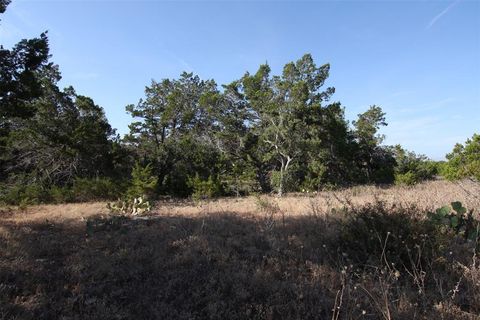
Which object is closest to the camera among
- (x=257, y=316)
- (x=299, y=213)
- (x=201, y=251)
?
(x=257, y=316)

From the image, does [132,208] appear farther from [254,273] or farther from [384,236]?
[384,236]

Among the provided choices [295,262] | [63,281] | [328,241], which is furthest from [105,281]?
[328,241]

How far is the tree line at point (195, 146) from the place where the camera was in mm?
17062

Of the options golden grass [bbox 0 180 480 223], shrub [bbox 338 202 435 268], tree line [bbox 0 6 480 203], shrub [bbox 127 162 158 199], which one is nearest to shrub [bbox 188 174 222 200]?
tree line [bbox 0 6 480 203]

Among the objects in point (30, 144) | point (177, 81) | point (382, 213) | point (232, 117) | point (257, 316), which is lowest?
point (257, 316)

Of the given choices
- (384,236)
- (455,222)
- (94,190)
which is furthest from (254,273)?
(94,190)

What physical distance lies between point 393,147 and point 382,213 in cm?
2398

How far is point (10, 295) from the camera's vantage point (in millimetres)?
Result: 3699

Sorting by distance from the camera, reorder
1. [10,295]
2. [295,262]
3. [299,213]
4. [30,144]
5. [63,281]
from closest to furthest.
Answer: [10,295], [63,281], [295,262], [299,213], [30,144]

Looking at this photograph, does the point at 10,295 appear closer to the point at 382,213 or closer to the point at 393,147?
the point at 382,213

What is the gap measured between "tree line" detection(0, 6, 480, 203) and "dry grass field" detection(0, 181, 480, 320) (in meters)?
10.6

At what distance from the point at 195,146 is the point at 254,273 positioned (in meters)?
18.0

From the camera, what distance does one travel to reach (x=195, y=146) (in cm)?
2175

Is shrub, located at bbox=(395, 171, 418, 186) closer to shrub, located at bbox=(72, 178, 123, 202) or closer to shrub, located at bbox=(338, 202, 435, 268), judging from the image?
shrub, located at bbox=(72, 178, 123, 202)
